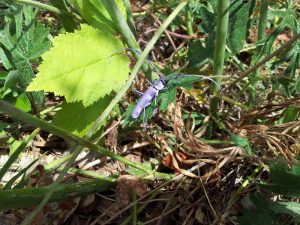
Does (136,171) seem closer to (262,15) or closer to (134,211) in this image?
(134,211)

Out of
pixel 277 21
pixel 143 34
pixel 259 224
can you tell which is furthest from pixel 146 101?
pixel 277 21

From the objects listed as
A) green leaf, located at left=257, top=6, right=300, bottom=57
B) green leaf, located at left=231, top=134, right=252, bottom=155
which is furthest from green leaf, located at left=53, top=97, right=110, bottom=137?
green leaf, located at left=257, top=6, right=300, bottom=57

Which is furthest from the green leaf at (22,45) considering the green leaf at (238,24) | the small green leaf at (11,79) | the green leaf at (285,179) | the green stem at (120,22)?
the green leaf at (285,179)

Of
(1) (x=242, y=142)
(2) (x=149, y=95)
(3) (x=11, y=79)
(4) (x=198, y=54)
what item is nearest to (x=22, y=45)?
(3) (x=11, y=79)

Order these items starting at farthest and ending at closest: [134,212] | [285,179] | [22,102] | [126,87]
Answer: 1. [22,102]
2. [134,212]
3. [285,179]
4. [126,87]

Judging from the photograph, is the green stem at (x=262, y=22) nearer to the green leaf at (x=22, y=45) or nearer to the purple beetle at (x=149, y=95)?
A: the purple beetle at (x=149, y=95)

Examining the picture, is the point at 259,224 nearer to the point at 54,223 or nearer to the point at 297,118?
the point at 297,118

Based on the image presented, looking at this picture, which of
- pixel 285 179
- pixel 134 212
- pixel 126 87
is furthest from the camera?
pixel 134 212
